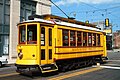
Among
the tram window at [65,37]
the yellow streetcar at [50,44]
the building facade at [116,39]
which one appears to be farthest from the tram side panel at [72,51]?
the building facade at [116,39]

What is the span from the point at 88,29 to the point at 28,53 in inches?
274

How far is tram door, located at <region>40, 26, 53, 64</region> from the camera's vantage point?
1450 centimetres

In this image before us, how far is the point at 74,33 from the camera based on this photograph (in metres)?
17.4

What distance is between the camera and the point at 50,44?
49.5 ft

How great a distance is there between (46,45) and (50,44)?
0.39 meters

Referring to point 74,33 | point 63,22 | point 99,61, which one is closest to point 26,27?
point 63,22

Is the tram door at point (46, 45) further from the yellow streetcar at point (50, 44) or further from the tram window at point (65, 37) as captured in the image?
the tram window at point (65, 37)

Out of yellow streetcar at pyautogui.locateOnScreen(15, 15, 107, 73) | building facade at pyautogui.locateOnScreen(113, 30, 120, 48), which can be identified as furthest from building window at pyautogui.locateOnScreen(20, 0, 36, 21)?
building facade at pyautogui.locateOnScreen(113, 30, 120, 48)

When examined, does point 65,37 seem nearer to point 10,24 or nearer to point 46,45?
point 46,45

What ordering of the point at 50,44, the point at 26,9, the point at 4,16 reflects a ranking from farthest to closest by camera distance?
the point at 26,9, the point at 4,16, the point at 50,44

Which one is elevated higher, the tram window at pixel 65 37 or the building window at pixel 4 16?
the building window at pixel 4 16

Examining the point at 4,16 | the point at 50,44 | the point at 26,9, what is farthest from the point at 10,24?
the point at 50,44

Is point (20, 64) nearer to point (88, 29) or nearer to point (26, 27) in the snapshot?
point (26, 27)

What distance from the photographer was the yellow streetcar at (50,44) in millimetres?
14086
